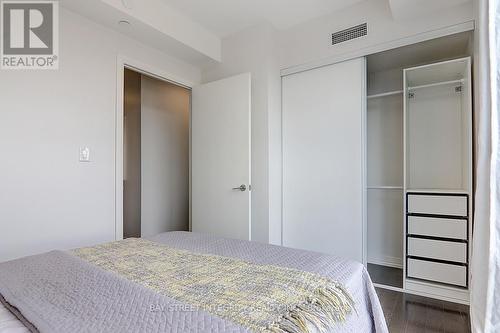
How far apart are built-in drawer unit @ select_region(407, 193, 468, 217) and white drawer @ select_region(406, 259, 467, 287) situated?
422 mm

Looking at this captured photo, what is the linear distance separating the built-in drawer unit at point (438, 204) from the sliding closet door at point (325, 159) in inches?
16.6

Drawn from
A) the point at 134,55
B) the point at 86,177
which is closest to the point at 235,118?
the point at 134,55

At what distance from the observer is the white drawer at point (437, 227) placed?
2.22m

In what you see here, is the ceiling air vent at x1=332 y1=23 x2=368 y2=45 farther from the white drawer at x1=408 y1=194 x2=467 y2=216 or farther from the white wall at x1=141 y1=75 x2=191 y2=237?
the white wall at x1=141 y1=75 x2=191 y2=237

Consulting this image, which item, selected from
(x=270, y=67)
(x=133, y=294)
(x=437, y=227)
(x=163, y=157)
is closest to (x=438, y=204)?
(x=437, y=227)

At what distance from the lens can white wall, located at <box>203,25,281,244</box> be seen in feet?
9.43

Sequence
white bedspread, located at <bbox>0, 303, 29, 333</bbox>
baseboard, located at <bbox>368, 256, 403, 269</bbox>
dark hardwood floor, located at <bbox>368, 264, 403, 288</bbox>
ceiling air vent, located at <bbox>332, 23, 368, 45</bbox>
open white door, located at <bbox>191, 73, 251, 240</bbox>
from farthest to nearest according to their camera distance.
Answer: baseboard, located at <bbox>368, 256, 403, 269</bbox> → open white door, located at <bbox>191, 73, 251, 240</bbox> → dark hardwood floor, located at <bbox>368, 264, 403, 288</bbox> → ceiling air vent, located at <bbox>332, 23, 368, 45</bbox> → white bedspread, located at <bbox>0, 303, 29, 333</bbox>

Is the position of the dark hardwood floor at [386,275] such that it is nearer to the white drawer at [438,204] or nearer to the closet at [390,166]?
the closet at [390,166]

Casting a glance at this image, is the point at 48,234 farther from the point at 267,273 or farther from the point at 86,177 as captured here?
the point at 267,273

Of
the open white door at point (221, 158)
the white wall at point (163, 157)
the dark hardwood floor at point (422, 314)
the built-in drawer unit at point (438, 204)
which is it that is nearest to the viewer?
the dark hardwood floor at point (422, 314)

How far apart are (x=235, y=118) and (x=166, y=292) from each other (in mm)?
2194

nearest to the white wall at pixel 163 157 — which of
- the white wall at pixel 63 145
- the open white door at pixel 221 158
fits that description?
the open white door at pixel 221 158

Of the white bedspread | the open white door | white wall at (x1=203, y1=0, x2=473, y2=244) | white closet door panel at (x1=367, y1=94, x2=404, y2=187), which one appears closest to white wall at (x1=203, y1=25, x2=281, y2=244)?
white wall at (x1=203, y1=0, x2=473, y2=244)

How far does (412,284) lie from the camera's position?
8.00ft
